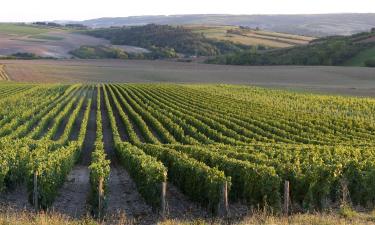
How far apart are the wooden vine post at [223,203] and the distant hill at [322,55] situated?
3397 inches

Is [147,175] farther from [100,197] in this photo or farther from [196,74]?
[196,74]

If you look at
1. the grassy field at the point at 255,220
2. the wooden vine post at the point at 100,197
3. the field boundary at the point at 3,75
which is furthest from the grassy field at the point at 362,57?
the wooden vine post at the point at 100,197

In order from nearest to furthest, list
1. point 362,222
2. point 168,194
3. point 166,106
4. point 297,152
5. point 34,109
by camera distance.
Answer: point 362,222, point 168,194, point 297,152, point 34,109, point 166,106

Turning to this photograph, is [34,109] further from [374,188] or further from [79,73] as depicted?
[79,73]

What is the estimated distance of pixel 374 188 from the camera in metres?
15.5

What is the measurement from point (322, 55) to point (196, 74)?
1106 inches

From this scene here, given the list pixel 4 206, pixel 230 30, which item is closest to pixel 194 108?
pixel 4 206

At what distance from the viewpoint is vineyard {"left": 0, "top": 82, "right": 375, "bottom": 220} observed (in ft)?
48.6

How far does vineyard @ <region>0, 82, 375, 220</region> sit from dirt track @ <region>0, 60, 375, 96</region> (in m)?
36.5

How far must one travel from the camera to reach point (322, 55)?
105 meters

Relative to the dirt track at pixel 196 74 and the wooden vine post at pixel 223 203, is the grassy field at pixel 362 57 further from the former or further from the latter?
the wooden vine post at pixel 223 203

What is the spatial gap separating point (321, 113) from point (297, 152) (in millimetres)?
19692

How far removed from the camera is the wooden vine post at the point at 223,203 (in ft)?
44.9

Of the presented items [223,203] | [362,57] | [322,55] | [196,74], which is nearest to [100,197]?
[223,203]
